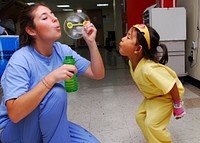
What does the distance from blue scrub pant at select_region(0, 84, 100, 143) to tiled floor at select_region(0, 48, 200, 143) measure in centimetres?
71

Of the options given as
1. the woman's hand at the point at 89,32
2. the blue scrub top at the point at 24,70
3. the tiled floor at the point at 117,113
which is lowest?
the tiled floor at the point at 117,113

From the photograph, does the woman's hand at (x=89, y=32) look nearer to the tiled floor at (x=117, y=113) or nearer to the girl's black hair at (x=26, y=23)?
the girl's black hair at (x=26, y=23)

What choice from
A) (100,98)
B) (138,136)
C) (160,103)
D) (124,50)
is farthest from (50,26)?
(100,98)

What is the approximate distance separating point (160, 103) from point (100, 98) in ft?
4.68

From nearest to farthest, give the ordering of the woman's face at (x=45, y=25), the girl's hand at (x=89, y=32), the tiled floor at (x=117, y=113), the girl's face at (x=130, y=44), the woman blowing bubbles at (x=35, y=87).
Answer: the woman blowing bubbles at (x=35, y=87), the woman's face at (x=45, y=25), the girl's hand at (x=89, y=32), the girl's face at (x=130, y=44), the tiled floor at (x=117, y=113)

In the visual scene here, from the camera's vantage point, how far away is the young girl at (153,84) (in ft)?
4.10

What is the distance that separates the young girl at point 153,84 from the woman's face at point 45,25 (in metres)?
0.55

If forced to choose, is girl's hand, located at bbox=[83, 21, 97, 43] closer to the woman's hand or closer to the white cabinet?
the woman's hand

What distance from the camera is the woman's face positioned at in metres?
0.96

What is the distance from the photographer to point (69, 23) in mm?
1208

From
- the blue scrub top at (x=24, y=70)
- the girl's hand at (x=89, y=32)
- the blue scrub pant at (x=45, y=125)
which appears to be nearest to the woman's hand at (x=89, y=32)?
the girl's hand at (x=89, y=32)

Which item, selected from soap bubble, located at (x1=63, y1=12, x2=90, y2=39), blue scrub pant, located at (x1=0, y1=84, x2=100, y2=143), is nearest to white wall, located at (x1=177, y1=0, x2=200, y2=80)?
soap bubble, located at (x1=63, y1=12, x2=90, y2=39)

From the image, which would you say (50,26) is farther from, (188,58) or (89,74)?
(188,58)

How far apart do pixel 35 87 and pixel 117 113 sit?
55.0 inches
